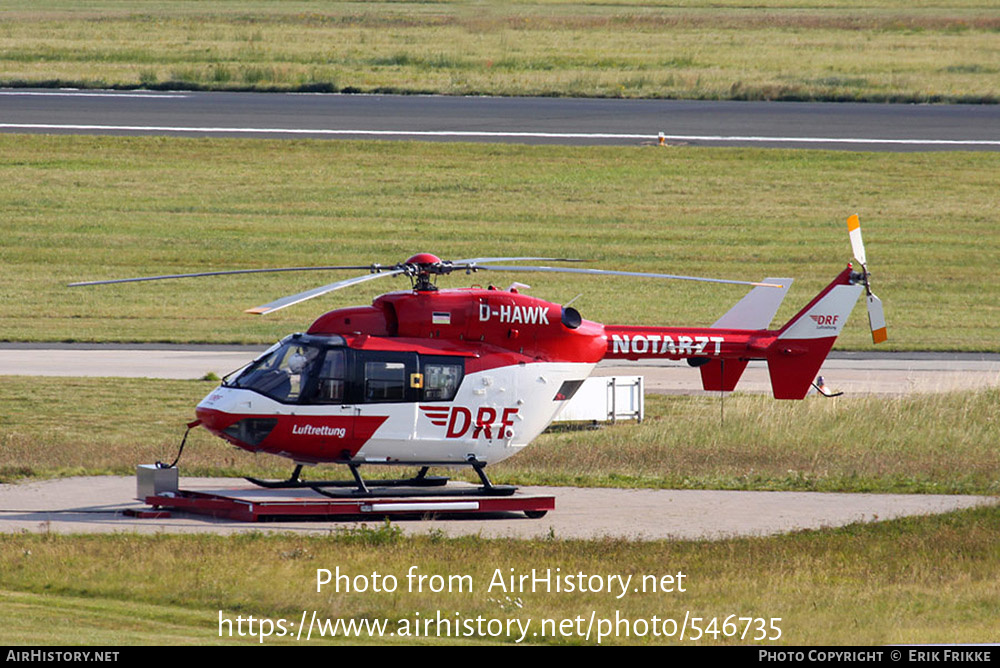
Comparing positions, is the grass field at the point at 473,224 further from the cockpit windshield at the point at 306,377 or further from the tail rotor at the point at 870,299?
the cockpit windshield at the point at 306,377

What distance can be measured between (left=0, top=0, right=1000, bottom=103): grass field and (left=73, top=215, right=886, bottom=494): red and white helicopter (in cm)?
4140

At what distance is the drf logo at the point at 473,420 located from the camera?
18.1m

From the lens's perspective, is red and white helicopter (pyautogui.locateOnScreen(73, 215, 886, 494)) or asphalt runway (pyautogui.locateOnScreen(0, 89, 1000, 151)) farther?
asphalt runway (pyautogui.locateOnScreen(0, 89, 1000, 151))

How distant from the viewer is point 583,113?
183 feet

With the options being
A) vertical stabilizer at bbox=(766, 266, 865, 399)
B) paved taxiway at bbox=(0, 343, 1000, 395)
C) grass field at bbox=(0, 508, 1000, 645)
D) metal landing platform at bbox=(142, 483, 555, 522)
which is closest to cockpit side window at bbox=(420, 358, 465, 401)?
metal landing platform at bbox=(142, 483, 555, 522)

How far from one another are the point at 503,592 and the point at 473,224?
3165 cm

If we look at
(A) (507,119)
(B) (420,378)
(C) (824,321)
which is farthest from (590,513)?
(A) (507,119)

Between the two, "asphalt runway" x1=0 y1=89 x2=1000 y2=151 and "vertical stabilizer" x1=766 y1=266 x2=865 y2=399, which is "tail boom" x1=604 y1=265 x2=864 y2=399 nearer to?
"vertical stabilizer" x1=766 y1=266 x2=865 y2=399

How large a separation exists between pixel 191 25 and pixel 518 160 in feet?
102

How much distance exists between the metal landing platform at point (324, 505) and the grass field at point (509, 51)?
42.1 meters

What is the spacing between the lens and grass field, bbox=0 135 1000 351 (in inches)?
1510

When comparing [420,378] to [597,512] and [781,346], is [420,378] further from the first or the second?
[781,346]
